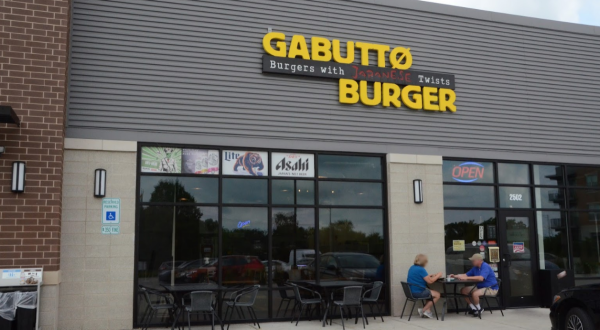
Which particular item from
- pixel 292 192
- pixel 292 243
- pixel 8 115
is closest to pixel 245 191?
pixel 292 192

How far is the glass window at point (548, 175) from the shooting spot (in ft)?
45.8

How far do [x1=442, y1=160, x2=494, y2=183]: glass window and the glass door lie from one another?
95 cm

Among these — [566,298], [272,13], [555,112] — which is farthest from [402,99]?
[566,298]

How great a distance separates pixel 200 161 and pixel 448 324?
19.2 ft

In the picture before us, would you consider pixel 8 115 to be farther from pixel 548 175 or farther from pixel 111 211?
pixel 548 175

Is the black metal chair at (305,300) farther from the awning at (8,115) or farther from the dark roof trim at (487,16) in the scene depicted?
the dark roof trim at (487,16)

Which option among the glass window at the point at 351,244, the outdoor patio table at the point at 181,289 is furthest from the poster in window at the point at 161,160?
the glass window at the point at 351,244

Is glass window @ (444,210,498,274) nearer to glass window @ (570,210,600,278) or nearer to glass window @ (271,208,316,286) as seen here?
glass window @ (570,210,600,278)

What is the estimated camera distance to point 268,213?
37.9 ft

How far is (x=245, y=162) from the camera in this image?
1155 cm

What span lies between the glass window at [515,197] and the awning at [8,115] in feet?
34.1

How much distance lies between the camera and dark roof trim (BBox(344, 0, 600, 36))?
13156 millimetres

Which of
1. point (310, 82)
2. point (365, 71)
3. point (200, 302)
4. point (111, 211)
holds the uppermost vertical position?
point (365, 71)

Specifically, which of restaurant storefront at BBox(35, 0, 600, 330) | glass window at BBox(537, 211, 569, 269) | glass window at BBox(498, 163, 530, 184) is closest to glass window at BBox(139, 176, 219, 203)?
restaurant storefront at BBox(35, 0, 600, 330)
